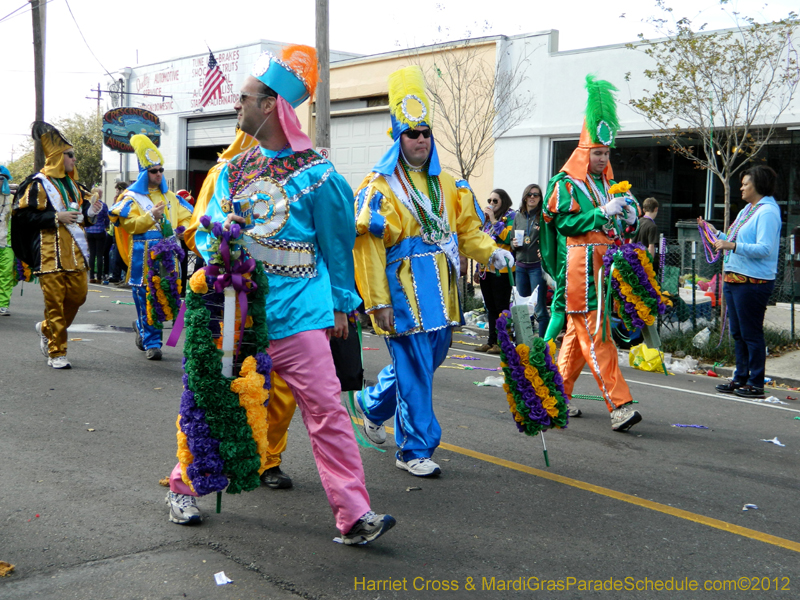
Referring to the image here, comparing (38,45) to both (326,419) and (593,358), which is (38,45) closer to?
(593,358)

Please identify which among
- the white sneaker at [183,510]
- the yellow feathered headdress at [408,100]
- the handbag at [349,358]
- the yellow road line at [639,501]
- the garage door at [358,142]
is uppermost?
the garage door at [358,142]

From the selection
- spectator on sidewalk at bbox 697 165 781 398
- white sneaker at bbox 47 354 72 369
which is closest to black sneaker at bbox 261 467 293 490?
white sneaker at bbox 47 354 72 369

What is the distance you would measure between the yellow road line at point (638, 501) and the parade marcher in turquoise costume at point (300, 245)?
1592mm

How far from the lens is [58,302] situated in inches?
305

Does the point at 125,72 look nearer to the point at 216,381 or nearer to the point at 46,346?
the point at 46,346

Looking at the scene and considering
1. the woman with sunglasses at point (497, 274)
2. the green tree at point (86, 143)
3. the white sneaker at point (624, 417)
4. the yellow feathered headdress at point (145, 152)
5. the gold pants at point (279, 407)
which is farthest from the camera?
the green tree at point (86, 143)

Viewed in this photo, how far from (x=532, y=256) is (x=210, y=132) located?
17.6 metres

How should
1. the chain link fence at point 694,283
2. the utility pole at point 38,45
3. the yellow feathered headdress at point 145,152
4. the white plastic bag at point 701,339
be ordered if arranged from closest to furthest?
the yellow feathered headdress at point 145,152
the white plastic bag at point 701,339
the chain link fence at point 694,283
the utility pole at point 38,45

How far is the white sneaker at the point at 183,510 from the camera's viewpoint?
3.81m

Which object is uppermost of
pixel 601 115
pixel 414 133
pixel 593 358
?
pixel 601 115

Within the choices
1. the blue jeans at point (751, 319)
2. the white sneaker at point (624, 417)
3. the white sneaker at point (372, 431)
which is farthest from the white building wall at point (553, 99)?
the white sneaker at point (372, 431)

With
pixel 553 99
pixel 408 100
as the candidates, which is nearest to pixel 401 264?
pixel 408 100

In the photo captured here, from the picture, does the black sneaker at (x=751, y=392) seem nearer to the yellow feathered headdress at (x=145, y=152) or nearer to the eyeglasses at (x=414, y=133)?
the eyeglasses at (x=414, y=133)

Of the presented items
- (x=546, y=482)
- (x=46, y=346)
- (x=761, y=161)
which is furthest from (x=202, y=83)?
(x=546, y=482)
